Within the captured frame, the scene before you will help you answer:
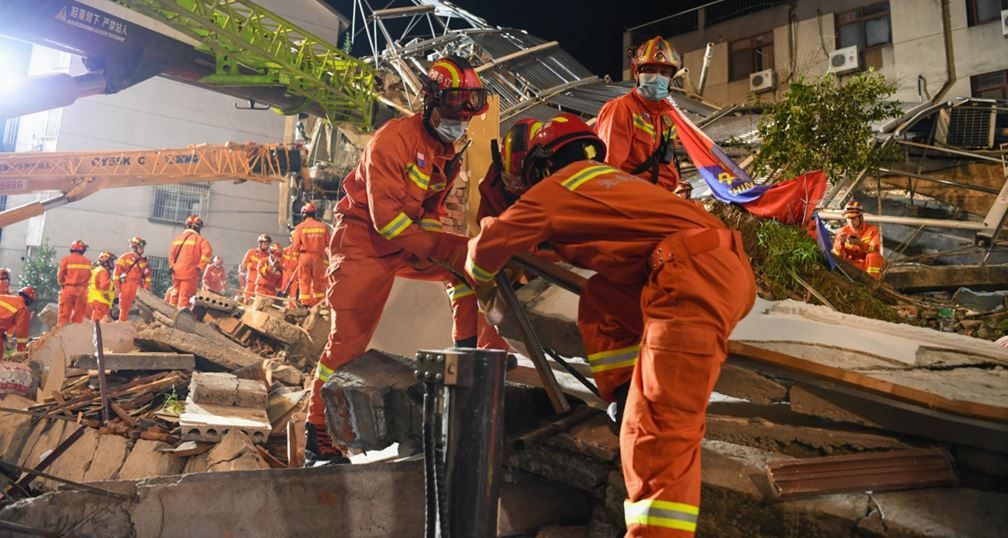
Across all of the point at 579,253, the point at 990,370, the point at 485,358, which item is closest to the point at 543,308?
the point at 579,253

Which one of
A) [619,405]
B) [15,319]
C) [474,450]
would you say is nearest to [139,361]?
[15,319]

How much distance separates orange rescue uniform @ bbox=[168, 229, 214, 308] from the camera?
481 inches

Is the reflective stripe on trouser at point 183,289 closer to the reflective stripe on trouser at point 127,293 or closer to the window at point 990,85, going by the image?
the reflective stripe on trouser at point 127,293

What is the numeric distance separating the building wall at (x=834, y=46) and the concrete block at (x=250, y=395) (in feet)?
39.7

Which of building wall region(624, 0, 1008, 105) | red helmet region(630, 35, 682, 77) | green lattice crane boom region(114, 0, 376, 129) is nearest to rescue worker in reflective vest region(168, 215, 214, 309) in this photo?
green lattice crane boom region(114, 0, 376, 129)

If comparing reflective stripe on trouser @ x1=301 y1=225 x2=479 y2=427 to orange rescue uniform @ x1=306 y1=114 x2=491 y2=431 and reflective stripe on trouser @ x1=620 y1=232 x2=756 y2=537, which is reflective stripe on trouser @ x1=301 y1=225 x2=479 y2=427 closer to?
orange rescue uniform @ x1=306 y1=114 x2=491 y2=431

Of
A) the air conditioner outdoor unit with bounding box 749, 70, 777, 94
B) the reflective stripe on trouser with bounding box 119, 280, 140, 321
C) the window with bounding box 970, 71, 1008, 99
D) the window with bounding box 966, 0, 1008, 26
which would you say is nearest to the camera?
the reflective stripe on trouser with bounding box 119, 280, 140, 321

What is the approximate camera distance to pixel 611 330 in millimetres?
2775

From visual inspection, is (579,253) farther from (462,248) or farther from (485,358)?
(462,248)

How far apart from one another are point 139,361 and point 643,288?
22.4ft

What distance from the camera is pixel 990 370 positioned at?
2.76 m

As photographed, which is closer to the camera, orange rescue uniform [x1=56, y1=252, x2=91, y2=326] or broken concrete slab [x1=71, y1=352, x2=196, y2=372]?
broken concrete slab [x1=71, y1=352, x2=196, y2=372]

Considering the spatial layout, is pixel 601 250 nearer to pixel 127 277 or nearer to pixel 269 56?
pixel 269 56

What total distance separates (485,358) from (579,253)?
679 mm
